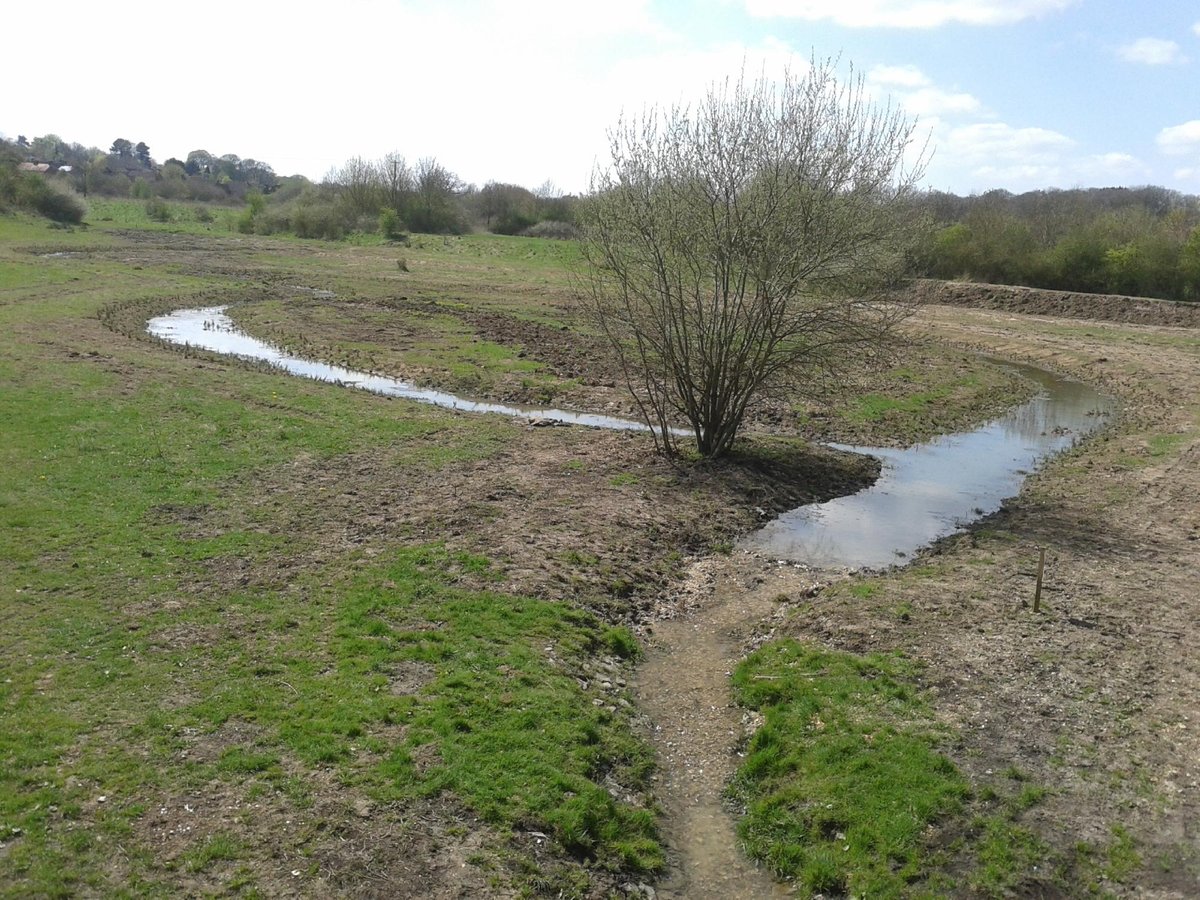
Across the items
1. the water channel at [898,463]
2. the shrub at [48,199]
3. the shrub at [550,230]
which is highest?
the shrub at [550,230]

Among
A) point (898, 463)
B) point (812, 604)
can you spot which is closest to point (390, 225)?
point (898, 463)

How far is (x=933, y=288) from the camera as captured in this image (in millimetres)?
54062

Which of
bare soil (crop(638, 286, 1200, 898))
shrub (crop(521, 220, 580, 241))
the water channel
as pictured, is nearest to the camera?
bare soil (crop(638, 286, 1200, 898))

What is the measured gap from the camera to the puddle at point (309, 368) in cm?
2348

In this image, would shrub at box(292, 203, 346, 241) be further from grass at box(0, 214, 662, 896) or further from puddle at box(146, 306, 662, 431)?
grass at box(0, 214, 662, 896)

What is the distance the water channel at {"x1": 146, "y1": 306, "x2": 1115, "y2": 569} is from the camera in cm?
1541

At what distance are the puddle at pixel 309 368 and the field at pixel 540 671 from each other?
2857 mm

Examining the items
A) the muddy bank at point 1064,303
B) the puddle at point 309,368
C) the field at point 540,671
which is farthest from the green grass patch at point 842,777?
the muddy bank at point 1064,303

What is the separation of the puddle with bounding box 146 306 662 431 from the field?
286 centimetres

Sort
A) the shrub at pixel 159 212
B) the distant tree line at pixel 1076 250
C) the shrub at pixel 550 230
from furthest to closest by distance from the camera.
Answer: the shrub at pixel 550 230
the shrub at pixel 159 212
the distant tree line at pixel 1076 250

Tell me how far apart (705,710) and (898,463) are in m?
12.7

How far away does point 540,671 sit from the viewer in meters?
9.70

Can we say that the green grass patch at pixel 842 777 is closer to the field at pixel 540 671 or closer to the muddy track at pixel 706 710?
the field at pixel 540 671

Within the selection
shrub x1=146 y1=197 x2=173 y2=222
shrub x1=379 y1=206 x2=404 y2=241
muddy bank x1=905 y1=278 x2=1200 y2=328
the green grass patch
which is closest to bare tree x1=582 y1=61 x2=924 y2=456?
the green grass patch
